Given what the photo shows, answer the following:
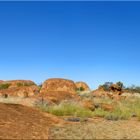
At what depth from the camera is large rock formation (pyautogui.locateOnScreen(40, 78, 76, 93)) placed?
36.0 metres

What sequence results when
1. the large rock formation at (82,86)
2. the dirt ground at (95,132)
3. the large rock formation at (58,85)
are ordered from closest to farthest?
the dirt ground at (95,132), the large rock formation at (58,85), the large rock formation at (82,86)

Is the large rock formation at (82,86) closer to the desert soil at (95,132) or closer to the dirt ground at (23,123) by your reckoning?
the dirt ground at (23,123)

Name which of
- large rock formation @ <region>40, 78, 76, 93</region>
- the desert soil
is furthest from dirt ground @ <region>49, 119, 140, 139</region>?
large rock formation @ <region>40, 78, 76, 93</region>

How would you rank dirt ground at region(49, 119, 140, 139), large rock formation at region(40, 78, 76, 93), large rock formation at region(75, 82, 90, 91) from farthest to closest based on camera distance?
large rock formation at region(75, 82, 90, 91) → large rock formation at region(40, 78, 76, 93) → dirt ground at region(49, 119, 140, 139)

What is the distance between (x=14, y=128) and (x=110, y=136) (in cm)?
281

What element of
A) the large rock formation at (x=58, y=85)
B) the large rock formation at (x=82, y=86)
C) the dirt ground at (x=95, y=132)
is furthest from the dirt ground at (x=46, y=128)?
the large rock formation at (x=82, y=86)

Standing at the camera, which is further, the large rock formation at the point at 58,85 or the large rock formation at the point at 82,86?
the large rock formation at the point at 82,86

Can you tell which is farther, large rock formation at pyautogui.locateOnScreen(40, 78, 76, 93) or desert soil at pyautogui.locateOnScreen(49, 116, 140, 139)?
large rock formation at pyautogui.locateOnScreen(40, 78, 76, 93)

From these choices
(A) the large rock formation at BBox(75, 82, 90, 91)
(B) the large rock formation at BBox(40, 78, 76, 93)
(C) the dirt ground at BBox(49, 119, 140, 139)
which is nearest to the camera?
(C) the dirt ground at BBox(49, 119, 140, 139)

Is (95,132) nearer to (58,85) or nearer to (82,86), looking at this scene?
(58,85)

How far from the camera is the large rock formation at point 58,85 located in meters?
36.0

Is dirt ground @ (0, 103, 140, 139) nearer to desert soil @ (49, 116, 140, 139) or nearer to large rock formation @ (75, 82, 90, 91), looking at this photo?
desert soil @ (49, 116, 140, 139)

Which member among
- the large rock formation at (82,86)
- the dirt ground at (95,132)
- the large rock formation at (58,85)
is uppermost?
the large rock formation at (82,86)

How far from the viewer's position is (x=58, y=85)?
36562 mm
